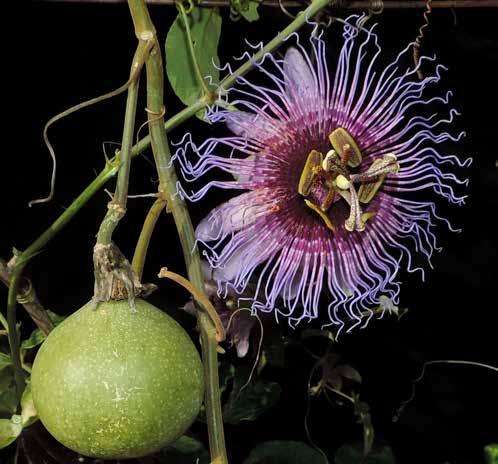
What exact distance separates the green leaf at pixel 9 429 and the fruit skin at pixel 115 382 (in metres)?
0.20

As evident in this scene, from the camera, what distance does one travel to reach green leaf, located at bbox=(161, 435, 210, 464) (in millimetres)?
1086

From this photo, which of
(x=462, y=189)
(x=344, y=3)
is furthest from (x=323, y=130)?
(x=462, y=189)

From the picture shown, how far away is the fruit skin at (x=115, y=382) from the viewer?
2.48 feet

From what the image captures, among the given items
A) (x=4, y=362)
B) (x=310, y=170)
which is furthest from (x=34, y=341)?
(x=310, y=170)

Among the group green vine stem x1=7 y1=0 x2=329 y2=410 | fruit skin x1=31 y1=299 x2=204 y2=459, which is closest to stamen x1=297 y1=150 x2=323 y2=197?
green vine stem x1=7 y1=0 x2=329 y2=410

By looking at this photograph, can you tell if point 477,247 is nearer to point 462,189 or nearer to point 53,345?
point 462,189

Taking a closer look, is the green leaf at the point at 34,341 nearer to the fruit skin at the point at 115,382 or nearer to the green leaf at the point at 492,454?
the fruit skin at the point at 115,382

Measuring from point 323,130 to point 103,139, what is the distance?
12.1 inches

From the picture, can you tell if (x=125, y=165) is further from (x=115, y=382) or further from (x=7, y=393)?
(x=7, y=393)

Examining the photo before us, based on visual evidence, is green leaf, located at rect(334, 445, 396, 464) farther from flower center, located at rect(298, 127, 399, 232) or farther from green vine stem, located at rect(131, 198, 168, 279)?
green vine stem, located at rect(131, 198, 168, 279)

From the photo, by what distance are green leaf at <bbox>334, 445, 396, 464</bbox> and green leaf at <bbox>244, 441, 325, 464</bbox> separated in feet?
0.18

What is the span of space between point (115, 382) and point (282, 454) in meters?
0.46

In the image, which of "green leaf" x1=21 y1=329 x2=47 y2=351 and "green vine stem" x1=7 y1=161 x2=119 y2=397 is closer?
"green vine stem" x1=7 y1=161 x2=119 y2=397

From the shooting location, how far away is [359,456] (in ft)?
3.98
